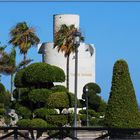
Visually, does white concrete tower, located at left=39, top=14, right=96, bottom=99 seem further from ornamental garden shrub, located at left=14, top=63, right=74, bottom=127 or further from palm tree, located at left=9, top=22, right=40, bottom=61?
ornamental garden shrub, located at left=14, top=63, right=74, bottom=127

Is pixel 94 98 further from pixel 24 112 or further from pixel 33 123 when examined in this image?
pixel 33 123

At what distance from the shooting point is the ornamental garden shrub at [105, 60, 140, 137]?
2841cm

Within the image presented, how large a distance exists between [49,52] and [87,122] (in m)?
30.5

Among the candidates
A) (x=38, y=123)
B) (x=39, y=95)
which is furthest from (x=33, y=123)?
(x=39, y=95)

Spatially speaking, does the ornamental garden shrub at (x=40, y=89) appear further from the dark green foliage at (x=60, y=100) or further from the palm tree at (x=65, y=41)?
the palm tree at (x=65, y=41)

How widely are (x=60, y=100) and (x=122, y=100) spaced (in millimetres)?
9006

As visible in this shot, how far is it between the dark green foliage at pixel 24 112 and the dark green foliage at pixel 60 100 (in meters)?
2.95

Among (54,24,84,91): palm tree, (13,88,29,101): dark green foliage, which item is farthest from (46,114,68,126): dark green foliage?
(54,24,84,91): palm tree

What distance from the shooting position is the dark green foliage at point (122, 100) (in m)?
28.4

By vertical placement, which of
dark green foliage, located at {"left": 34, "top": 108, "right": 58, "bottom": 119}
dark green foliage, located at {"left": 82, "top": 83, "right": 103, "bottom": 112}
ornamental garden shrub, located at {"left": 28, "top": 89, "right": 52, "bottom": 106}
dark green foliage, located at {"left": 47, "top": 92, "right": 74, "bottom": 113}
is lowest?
dark green foliage, located at {"left": 34, "top": 108, "right": 58, "bottom": 119}

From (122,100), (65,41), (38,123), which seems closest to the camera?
(122,100)

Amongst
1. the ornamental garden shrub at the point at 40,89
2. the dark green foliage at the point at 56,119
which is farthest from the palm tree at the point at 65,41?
the dark green foliage at the point at 56,119

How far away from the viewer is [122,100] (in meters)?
28.6

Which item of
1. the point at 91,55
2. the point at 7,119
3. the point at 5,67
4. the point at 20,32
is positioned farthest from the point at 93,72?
the point at 7,119
